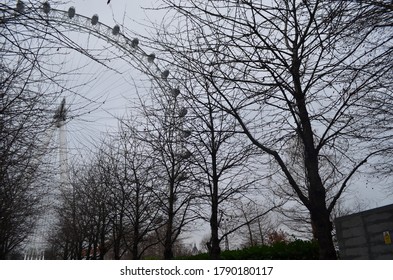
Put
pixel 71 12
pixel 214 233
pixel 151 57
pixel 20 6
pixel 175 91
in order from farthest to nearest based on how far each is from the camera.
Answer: pixel 214 233 → pixel 175 91 → pixel 151 57 → pixel 71 12 → pixel 20 6

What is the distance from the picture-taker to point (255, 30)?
4105mm

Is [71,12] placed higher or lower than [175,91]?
lower

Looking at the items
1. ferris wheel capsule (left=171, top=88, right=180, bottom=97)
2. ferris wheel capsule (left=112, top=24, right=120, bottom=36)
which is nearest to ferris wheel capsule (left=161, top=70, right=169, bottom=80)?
ferris wheel capsule (left=171, top=88, right=180, bottom=97)

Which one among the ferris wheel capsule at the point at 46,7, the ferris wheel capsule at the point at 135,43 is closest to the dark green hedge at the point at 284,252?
the ferris wheel capsule at the point at 135,43

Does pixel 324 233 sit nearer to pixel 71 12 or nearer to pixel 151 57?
pixel 151 57

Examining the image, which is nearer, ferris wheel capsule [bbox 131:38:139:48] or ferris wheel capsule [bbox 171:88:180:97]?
ferris wheel capsule [bbox 131:38:139:48]

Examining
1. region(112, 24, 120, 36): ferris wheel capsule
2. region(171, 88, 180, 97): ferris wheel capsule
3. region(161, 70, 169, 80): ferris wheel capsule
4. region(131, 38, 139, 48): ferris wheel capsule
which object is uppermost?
region(171, 88, 180, 97): ferris wheel capsule

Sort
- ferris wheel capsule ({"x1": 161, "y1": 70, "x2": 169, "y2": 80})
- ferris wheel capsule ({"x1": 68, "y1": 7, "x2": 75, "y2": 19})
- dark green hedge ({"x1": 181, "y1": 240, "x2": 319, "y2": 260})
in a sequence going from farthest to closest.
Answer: dark green hedge ({"x1": 181, "y1": 240, "x2": 319, "y2": 260}), ferris wheel capsule ({"x1": 161, "y1": 70, "x2": 169, "y2": 80}), ferris wheel capsule ({"x1": 68, "y1": 7, "x2": 75, "y2": 19})

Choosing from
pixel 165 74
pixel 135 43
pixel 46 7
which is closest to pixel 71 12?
pixel 46 7

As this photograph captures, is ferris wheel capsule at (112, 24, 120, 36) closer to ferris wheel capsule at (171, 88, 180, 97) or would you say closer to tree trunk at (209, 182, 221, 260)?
ferris wheel capsule at (171, 88, 180, 97)

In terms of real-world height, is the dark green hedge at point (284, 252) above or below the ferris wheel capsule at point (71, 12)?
below

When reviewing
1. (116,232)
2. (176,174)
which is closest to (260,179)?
(176,174)

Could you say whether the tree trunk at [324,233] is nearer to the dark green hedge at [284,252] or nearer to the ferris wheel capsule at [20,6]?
the ferris wheel capsule at [20,6]

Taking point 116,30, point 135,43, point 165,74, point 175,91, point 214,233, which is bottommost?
point 214,233
